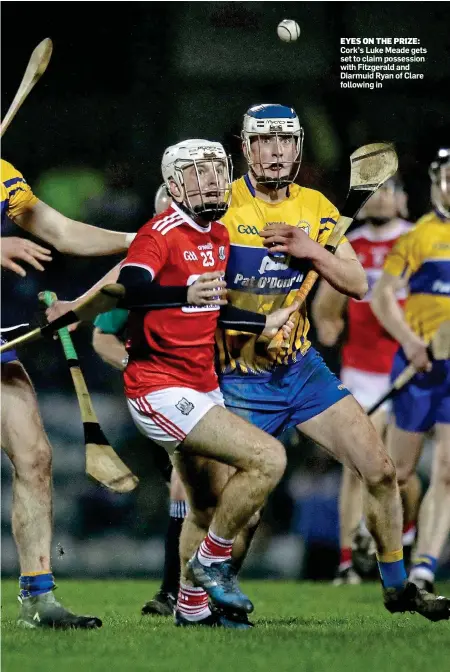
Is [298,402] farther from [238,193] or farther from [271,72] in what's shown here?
[271,72]

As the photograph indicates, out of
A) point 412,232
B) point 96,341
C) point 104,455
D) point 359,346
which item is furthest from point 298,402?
point 359,346

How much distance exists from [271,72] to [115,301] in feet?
10.8

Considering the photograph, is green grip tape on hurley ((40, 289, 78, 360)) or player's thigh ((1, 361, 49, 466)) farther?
green grip tape on hurley ((40, 289, 78, 360))

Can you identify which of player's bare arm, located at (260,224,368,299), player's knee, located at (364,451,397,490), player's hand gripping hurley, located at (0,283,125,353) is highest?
player's bare arm, located at (260,224,368,299)

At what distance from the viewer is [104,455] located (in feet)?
17.6

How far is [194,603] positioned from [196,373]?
0.91 metres

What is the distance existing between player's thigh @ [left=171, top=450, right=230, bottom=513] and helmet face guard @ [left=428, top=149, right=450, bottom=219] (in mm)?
2583

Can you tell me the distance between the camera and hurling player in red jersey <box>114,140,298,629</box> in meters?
4.90

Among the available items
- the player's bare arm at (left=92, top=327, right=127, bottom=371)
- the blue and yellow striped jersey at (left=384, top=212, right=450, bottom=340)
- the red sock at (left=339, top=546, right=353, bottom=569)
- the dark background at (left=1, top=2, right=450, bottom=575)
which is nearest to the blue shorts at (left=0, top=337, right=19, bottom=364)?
the player's bare arm at (left=92, top=327, right=127, bottom=371)

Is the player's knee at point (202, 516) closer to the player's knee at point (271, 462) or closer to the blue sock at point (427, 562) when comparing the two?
the player's knee at point (271, 462)

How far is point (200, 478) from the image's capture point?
5.16 m

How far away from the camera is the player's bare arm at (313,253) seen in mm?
5184

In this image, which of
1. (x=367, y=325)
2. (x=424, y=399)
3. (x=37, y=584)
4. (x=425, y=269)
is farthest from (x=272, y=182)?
(x=367, y=325)

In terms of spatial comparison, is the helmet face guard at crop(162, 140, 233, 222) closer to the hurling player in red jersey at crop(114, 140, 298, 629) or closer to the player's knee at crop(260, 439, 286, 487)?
the hurling player in red jersey at crop(114, 140, 298, 629)
